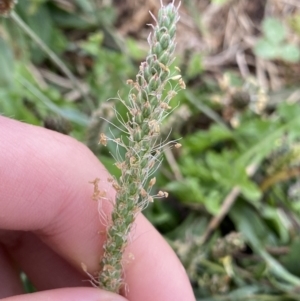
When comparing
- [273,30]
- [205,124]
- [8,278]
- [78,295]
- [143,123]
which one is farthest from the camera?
[273,30]

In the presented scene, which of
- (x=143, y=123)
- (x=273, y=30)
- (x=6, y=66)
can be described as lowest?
(x=143, y=123)

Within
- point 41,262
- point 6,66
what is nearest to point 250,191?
point 41,262

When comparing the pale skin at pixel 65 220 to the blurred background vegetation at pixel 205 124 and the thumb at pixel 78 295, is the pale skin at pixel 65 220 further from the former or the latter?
the blurred background vegetation at pixel 205 124

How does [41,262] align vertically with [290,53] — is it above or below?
below

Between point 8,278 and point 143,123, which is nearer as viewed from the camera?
point 143,123

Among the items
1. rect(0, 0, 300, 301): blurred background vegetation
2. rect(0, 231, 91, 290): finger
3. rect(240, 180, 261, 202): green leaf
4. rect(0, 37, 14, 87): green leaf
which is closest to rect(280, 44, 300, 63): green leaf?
rect(0, 0, 300, 301): blurred background vegetation

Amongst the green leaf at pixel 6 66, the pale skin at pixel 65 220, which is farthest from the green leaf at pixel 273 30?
the pale skin at pixel 65 220

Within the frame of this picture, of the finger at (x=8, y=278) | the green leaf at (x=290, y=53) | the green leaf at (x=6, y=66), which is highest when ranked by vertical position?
the green leaf at (x=290, y=53)

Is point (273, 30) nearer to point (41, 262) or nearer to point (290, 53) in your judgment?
point (290, 53)

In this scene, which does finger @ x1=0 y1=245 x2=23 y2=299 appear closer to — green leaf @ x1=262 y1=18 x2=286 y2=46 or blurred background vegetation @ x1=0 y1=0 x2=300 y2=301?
blurred background vegetation @ x1=0 y1=0 x2=300 y2=301
